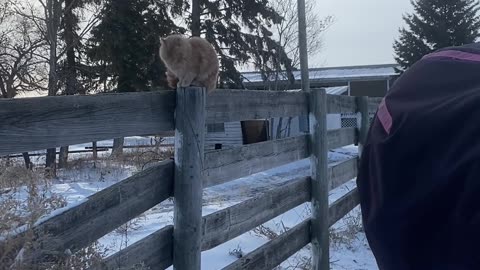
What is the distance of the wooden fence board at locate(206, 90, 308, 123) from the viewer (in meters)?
3.53

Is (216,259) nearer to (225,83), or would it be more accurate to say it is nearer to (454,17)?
(225,83)

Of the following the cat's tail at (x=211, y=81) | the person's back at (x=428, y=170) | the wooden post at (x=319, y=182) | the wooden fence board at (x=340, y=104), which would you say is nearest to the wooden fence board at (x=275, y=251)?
the wooden post at (x=319, y=182)

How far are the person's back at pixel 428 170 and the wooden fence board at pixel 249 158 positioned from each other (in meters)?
2.42

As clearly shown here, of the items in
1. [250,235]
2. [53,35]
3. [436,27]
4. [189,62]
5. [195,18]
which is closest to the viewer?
[189,62]

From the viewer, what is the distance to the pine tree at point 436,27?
29828 millimetres

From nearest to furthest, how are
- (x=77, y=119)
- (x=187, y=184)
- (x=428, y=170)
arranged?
1. (x=428, y=170)
2. (x=77, y=119)
3. (x=187, y=184)

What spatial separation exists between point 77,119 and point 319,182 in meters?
3.13

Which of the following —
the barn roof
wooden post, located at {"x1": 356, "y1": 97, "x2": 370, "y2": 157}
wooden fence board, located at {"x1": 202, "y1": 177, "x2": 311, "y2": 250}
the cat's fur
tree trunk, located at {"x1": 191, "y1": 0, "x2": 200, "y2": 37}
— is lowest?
wooden fence board, located at {"x1": 202, "y1": 177, "x2": 311, "y2": 250}

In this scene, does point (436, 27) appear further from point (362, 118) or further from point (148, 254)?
point (148, 254)

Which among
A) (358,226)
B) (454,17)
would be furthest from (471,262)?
(454,17)

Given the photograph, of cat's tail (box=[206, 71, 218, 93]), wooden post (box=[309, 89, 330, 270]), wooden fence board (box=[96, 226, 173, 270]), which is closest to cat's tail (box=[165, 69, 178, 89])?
cat's tail (box=[206, 71, 218, 93])

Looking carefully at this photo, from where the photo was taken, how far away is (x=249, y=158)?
159 inches

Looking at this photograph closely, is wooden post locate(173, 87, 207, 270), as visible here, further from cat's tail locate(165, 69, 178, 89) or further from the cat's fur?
cat's tail locate(165, 69, 178, 89)

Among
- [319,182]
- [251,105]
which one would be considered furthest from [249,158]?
[319,182]
